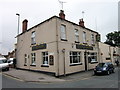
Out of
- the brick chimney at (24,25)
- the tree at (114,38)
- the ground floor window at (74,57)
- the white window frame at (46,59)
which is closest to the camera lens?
the white window frame at (46,59)

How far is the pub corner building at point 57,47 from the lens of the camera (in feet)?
45.0

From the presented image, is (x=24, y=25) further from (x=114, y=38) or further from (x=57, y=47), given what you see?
(x=114, y=38)

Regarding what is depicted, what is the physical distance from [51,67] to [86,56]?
7126 mm

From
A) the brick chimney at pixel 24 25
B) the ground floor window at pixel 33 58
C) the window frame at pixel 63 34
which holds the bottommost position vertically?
the ground floor window at pixel 33 58

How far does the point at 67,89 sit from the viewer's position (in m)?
7.86

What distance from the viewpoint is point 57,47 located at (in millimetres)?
13320

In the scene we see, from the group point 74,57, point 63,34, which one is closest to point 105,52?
point 74,57

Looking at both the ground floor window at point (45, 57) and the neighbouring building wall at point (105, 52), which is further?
the neighbouring building wall at point (105, 52)

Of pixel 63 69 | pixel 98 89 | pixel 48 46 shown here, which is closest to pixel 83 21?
pixel 48 46

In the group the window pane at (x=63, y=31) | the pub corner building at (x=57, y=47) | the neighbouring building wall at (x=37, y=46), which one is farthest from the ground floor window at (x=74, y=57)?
the neighbouring building wall at (x=37, y=46)

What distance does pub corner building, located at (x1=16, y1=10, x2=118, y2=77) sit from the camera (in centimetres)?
1373

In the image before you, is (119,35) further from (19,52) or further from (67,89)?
(67,89)

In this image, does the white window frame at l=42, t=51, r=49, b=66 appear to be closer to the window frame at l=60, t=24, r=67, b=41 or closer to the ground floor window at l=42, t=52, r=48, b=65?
the ground floor window at l=42, t=52, r=48, b=65

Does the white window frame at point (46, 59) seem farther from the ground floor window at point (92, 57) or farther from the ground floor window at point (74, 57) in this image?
the ground floor window at point (92, 57)
